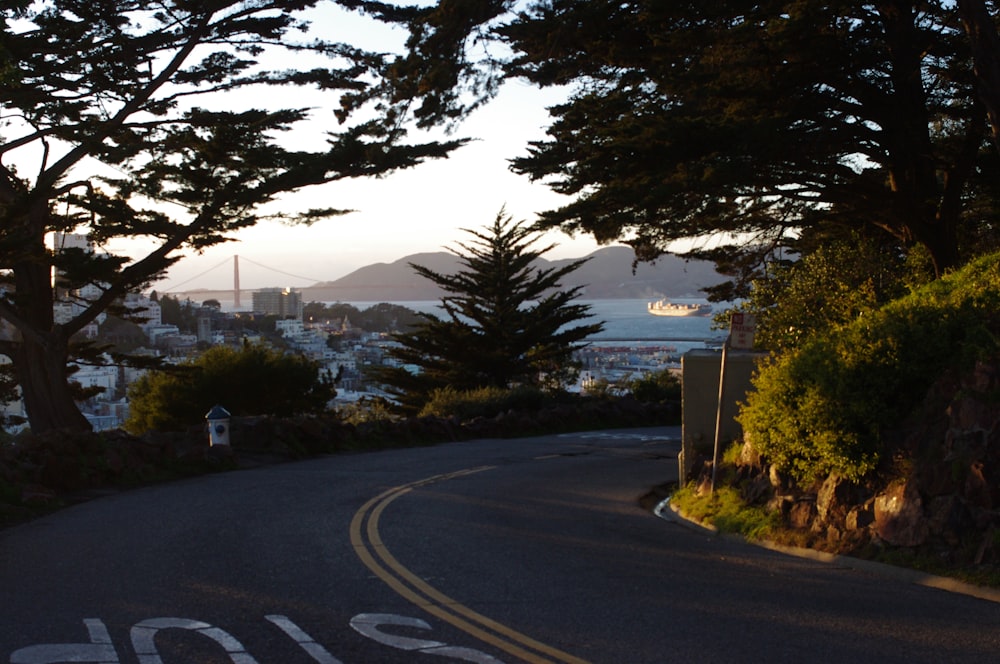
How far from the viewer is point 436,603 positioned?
8539mm

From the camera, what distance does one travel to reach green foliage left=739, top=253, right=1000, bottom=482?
11.2 m

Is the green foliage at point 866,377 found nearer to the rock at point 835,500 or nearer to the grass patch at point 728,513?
the rock at point 835,500

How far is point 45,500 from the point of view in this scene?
48.4 ft

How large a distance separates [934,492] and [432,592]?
475cm

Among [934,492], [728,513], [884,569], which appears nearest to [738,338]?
[728,513]

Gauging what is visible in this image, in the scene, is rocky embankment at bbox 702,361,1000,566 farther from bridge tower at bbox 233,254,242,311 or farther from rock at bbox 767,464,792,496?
bridge tower at bbox 233,254,242,311

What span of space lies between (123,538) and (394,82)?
944cm

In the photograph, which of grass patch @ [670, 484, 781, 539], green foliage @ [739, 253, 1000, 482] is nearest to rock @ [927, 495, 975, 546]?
green foliage @ [739, 253, 1000, 482]

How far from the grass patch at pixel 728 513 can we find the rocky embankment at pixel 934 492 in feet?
1.11

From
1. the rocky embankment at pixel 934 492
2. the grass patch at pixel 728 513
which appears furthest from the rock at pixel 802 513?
the grass patch at pixel 728 513

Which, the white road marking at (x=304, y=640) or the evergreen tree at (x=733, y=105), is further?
the evergreen tree at (x=733, y=105)

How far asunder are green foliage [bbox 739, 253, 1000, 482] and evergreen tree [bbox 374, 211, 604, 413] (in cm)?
3720

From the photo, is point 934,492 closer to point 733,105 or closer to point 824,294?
point 824,294

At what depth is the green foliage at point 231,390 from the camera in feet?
128
